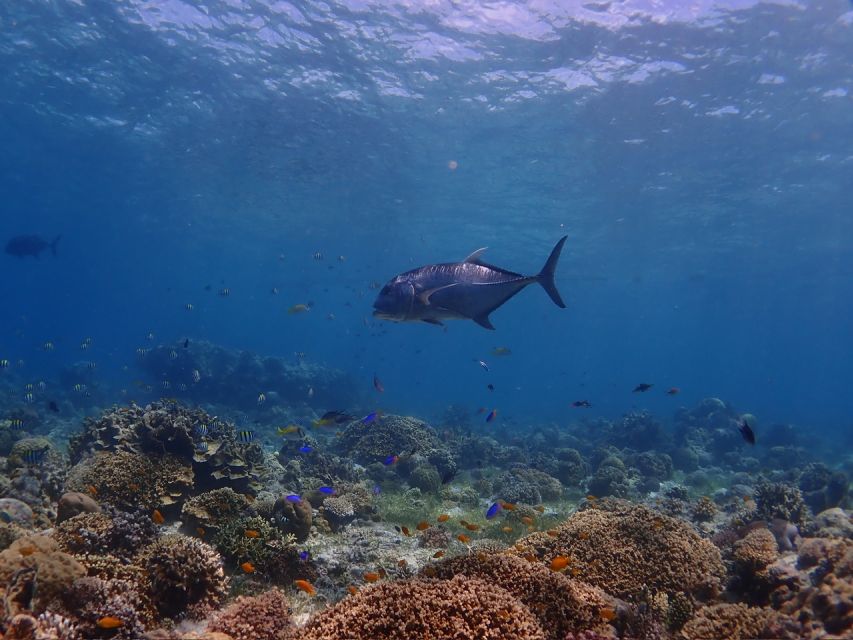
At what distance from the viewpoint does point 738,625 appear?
4891 mm

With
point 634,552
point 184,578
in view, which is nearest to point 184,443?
point 184,578

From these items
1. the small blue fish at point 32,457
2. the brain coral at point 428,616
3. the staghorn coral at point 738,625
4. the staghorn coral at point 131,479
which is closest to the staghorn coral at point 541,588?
the brain coral at point 428,616

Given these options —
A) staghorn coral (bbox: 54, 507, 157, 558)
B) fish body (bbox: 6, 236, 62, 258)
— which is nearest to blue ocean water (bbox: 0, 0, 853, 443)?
fish body (bbox: 6, 236, 62, 258)

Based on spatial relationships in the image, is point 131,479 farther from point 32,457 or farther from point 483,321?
point 483,321

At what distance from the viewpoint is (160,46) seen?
21.2 metres

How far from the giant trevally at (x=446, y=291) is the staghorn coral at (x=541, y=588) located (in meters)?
2.93

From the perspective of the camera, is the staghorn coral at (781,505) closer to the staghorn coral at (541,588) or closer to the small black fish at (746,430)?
the small black fish at (746,430)

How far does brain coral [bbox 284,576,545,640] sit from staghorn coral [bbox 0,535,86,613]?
9.04ft

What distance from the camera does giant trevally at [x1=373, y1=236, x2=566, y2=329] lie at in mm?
6020

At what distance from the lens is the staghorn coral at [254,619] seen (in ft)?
16.1

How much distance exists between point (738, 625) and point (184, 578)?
6311 mm

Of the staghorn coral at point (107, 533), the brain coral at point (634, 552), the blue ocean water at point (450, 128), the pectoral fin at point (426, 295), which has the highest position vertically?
the blue ocean water at point (450, 128)

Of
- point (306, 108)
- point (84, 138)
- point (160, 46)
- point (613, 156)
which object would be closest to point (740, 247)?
point (613, 156)

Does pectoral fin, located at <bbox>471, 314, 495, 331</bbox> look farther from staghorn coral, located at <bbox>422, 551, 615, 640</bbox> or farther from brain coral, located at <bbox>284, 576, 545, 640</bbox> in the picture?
brain coral, located at <bbox>284, 576, 545, 640</bbox>
